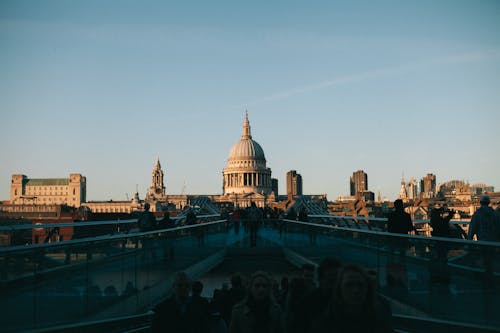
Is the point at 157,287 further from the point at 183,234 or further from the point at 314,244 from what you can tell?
the point at 314,244

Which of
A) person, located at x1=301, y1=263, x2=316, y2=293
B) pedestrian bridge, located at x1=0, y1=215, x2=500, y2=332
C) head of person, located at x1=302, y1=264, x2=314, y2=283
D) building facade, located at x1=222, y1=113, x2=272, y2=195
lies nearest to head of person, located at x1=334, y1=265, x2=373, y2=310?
person, located at x1=301, y1=263, x2=316, y2=293

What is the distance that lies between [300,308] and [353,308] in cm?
128

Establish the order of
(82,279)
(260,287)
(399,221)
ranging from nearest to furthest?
1. (260,287)
2. (82,279)
3. (399,221)

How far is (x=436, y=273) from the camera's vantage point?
841 cm

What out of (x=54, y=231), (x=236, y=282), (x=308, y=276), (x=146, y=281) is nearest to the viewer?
(x=308, y=276)

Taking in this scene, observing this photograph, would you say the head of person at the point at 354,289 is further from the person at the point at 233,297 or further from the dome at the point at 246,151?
the dome at the point at 246,151

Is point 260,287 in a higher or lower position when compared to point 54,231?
lower

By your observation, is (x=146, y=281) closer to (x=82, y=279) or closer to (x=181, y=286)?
(x=82, y=279)

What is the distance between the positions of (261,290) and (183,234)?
11.6m

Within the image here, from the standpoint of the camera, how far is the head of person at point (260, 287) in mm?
5785

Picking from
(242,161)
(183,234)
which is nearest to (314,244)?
(183,234)

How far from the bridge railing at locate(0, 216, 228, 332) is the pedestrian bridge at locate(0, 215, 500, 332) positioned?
0.04 feet

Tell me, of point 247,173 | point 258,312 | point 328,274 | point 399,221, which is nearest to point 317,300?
point 328,274

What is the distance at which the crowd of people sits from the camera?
4867 millimetres
